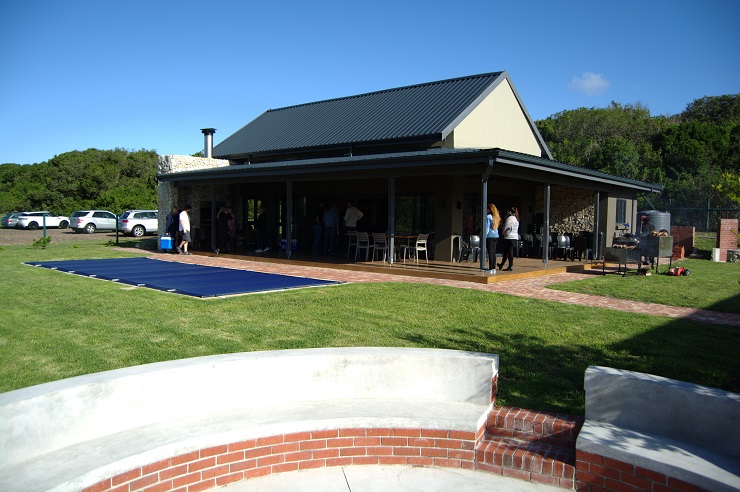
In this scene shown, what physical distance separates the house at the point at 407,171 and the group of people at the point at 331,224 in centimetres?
95

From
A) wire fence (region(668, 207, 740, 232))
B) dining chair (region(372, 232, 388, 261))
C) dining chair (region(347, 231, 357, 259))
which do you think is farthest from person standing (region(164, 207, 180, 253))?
wire fence (region(668, 207, 740, 232))

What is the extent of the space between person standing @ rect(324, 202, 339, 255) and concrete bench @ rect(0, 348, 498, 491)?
13355 mm

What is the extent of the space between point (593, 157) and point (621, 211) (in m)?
23.2

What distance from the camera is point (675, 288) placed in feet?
40.4

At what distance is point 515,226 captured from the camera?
13953mm

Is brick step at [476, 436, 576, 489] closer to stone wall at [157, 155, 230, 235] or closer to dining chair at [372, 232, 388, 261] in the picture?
dining chair at [372, 232, 388, 261]

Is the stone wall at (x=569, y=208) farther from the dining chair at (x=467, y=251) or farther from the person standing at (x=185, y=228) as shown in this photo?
the person standing at (x=185, y=228)

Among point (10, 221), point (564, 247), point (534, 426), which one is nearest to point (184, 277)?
point (534, 426)

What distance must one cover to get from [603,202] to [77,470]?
63.9 feet

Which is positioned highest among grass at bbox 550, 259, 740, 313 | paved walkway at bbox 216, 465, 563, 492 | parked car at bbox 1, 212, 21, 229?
parked car at bbox 1, 212, 21, 229

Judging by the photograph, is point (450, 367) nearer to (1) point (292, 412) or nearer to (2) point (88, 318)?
(1) point (292, 412)

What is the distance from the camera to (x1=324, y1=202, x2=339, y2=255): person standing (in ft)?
59.1

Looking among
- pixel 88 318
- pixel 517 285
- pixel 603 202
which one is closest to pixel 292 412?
pixel 88 318

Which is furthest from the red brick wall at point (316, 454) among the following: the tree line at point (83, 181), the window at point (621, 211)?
the tree line at point (83, 181)
